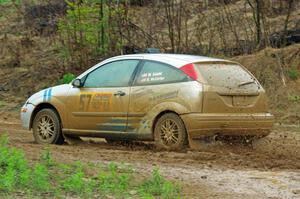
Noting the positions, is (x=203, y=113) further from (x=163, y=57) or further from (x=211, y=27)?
(x=211, y=27)

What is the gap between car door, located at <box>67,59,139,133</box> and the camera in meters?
12.4

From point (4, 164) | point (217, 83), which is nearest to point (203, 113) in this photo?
point (217, 83)

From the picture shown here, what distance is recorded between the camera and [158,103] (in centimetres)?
1190

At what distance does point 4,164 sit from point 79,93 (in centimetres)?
444

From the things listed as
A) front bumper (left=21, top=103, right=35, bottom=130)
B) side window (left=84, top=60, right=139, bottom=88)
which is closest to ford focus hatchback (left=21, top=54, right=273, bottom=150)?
side window (left=84, top=60, right=139, bottom=88)

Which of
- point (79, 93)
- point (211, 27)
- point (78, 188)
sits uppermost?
point (211, 27)

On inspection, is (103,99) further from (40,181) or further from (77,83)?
(40,181)

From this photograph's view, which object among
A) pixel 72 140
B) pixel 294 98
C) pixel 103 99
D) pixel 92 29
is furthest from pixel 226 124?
pixel 92 29

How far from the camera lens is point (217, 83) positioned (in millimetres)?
11711

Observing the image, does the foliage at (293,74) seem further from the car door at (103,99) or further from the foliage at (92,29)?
the car door at (103,99)

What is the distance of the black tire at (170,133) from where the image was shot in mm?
11531

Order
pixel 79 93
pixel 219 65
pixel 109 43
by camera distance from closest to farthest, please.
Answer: pixel 219 65, pixel 79 93, pixel 109 43

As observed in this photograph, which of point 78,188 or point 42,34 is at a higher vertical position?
point 42,34

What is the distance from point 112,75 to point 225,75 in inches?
80.2
